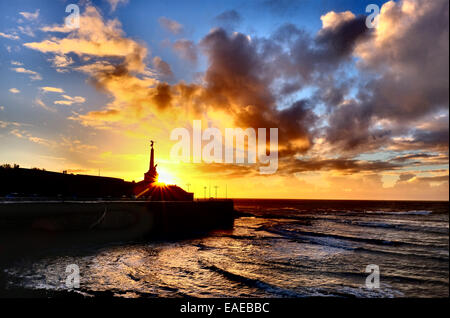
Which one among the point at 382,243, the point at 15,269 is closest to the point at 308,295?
the point at 15,269

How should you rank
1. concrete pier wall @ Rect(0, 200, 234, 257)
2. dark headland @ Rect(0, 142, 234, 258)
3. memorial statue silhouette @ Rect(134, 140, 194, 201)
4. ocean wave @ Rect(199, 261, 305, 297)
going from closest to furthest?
ocean wave @ Rect(199, 261, 305, 297) < concrete pier wall @ Rect(0, 200, 234, 257) < dark headland @ Rect(0, 142, 234, 258) < memorial statue silhouette @ Rect(134, 140, 194, 201)

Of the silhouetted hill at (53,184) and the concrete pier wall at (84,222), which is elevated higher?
the silhouetted hill at (53,184)

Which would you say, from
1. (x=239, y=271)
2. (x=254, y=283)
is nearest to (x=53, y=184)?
(x=239, y=271)

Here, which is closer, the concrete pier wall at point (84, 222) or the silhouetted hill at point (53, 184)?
the concrete pier wall at point (84, 222)

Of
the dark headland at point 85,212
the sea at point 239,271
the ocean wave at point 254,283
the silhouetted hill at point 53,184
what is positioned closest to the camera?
the ocean wave at point 254,283

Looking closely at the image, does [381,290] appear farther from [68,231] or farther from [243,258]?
[68,231]

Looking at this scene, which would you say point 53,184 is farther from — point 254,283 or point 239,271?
point 254,283

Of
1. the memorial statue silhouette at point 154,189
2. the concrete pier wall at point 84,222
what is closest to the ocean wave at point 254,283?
the concrete pier wall at point 84,222

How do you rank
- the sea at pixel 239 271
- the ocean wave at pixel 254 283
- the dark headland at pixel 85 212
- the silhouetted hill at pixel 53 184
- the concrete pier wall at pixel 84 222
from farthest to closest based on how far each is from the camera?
the silhouetted hill at pixel 53 184 → the dark headland at pixel 85 212 → the concrete pier wall at pixel 84 222 → the sea at pixel 239 271 → the ocean wave at pixel 254 283

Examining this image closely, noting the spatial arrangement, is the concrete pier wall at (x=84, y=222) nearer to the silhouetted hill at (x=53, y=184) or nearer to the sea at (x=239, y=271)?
the sea at (x=239, y=271)

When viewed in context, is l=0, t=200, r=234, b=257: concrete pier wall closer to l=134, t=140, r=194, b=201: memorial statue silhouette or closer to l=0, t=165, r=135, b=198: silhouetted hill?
l=134, t=140, r=194, b=201: memorial statue silhouette

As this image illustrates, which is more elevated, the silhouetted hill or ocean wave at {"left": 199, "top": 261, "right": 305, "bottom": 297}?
the silhouetted hill

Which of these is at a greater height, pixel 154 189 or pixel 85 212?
pixel 154 189

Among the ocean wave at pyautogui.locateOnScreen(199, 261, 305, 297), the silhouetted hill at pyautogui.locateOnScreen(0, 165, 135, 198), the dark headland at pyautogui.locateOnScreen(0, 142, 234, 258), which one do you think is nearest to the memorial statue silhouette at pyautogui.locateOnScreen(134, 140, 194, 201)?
the dark headland at pyautogui.locateOnScreen(0, 142, 234, 258)
